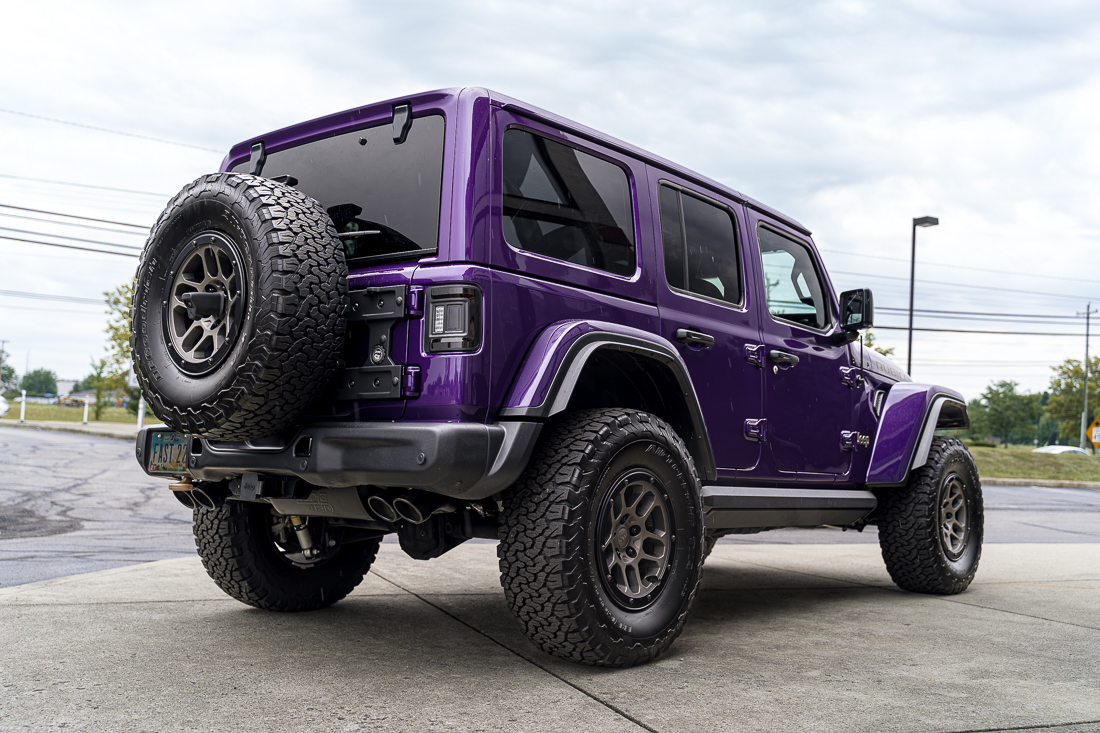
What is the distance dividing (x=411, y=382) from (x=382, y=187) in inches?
35.7

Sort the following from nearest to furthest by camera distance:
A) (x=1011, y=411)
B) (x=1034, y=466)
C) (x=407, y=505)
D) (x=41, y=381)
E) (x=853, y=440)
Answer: (x=407, y=505), (x=853, y=440), (x=1034, y=466), (x=1011, y=411), (x=41, y=381)

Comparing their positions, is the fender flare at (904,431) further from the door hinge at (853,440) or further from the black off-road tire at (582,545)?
the black off-road tire at (582,545)

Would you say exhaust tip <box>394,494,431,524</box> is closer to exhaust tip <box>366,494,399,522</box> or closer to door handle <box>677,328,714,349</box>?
exhaust tip <box>366,494,399,522</box>

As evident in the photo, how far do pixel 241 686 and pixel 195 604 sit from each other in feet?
5.89

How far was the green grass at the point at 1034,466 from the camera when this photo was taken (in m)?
27.9

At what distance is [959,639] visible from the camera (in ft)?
13.9

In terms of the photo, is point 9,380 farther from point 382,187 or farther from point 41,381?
point 382,187

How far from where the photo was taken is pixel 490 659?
A: 141 inches

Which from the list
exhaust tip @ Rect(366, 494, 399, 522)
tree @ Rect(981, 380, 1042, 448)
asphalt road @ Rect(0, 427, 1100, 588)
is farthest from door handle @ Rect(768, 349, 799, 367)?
tree @ Rect(981, 380, 1042, 448)

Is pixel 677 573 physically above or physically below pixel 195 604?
above

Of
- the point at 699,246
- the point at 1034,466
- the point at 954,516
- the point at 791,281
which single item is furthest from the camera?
the point at 1034,466

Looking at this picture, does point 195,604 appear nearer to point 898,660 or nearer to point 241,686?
point 241,686

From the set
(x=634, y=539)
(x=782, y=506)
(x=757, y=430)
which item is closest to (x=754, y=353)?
(x=757, y=430)

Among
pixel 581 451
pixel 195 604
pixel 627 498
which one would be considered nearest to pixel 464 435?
pixel 581 451
